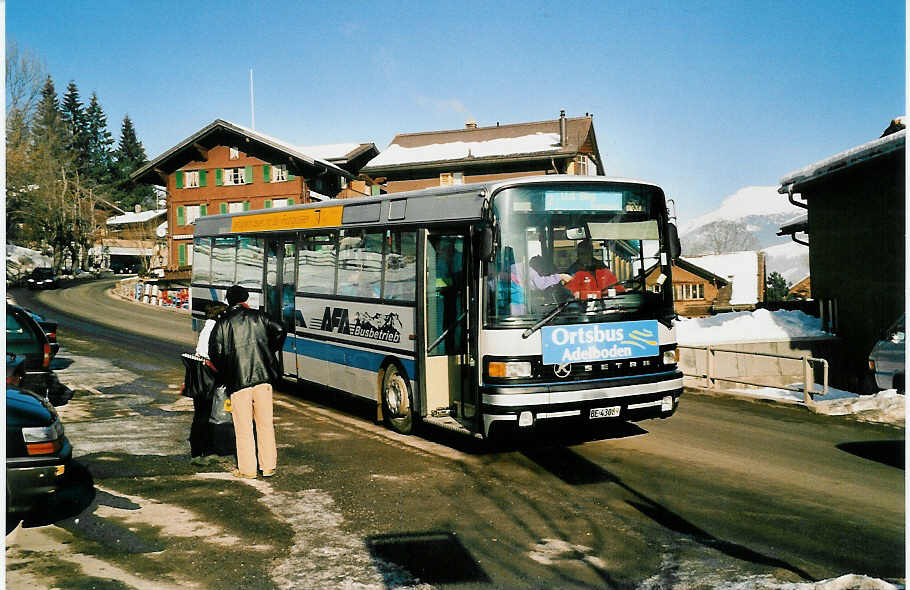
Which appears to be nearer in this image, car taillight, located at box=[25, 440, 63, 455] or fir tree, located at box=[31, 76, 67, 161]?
car taillight, located at box=[25, 440, 63, 455]

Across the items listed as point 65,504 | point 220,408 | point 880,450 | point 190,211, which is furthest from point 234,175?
point 880,450

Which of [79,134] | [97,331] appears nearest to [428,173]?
[97,331]

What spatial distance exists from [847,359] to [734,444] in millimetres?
12105

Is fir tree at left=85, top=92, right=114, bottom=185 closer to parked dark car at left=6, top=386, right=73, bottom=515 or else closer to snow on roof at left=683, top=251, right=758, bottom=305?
snow on roof at left=683, top=251, right=758, bottom=305

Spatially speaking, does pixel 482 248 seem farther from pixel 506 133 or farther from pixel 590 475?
pixel 506 133

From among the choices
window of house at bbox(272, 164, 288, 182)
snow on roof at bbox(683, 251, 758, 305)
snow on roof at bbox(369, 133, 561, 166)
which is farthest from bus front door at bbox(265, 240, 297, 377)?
snow on roof at bbox(683, 251, 758, 305)

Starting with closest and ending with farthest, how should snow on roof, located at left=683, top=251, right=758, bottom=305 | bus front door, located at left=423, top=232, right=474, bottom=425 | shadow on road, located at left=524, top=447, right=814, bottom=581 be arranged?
shadow on road, located at left=524, top=447, right=814, bottom=581 < bus front door, located at left=423, top=232, right=474, bottom=425 < snow on roof, located at left=683, top=251, right=758, bottom=305

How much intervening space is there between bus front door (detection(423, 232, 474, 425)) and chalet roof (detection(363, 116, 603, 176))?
1673 inches

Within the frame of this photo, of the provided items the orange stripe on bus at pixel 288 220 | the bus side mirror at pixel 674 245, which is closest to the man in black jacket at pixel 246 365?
the orange stripe on bus at pixel 288 220

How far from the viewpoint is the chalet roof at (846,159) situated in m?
17.0

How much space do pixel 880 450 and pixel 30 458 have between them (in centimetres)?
924

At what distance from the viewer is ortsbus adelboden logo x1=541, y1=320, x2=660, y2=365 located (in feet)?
28.3

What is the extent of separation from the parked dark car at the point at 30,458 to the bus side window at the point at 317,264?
5793 mm

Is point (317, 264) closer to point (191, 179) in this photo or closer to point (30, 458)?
point (30, 458)
